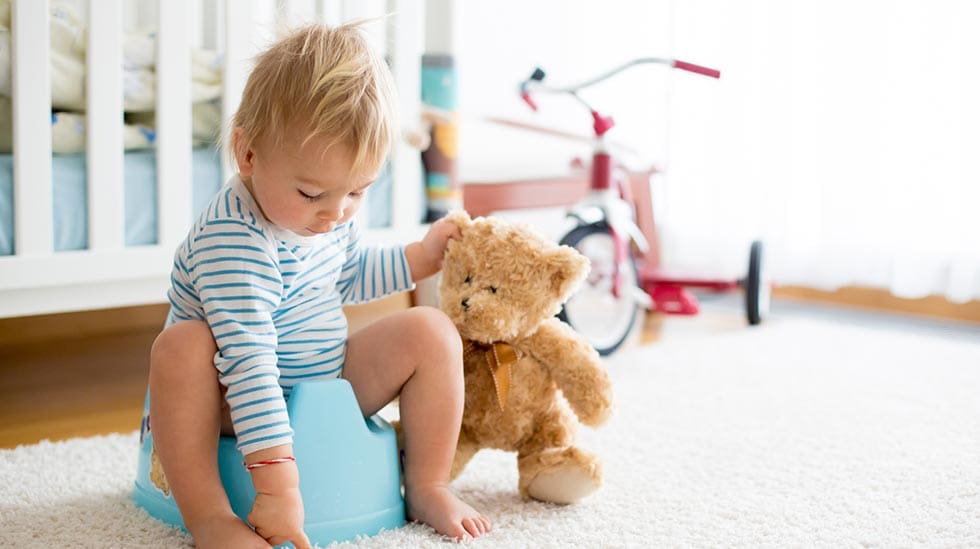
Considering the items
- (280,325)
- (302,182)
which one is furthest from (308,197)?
→ (280,325)

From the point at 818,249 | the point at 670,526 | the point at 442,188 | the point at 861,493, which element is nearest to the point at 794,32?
the point at 818,249

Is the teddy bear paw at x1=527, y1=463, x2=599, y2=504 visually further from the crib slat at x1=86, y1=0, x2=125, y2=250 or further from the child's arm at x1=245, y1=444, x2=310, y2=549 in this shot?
the crib slat at x1=86, y1=0, x2=125, y2=250

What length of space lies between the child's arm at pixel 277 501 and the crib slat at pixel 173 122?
0.62 m

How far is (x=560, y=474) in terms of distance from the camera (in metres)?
0.97

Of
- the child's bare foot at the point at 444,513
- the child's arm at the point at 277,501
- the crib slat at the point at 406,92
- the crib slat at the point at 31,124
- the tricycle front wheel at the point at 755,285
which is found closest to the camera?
the child's arm at the point at 277,501

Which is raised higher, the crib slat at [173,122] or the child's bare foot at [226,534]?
the crib slat at [173,122]

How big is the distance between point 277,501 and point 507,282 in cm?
32

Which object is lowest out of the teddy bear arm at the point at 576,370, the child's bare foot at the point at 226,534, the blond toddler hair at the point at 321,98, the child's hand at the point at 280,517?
the child's bare foot at the point at 226,534

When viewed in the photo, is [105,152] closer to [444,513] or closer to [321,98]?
[321,98]

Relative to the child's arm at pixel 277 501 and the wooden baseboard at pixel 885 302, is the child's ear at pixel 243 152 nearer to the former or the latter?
the child's arm at pixel 277 501

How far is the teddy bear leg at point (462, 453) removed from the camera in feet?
3.32

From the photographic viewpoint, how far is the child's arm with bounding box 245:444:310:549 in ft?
2.61

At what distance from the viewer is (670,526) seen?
37.3 inches

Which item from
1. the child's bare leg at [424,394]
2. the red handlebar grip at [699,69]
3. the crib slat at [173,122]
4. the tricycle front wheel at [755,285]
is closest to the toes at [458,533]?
the child's bare leg at [424,394]
